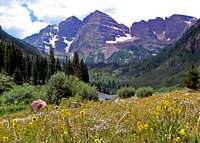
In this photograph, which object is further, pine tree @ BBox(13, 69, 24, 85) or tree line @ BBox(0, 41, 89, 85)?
tree line @ BBox(0, 41, 89, 85)

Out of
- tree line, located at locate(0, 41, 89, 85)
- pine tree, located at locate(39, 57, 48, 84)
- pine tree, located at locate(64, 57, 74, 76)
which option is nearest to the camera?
tree line, located at locate(0, 41, 89, 85)

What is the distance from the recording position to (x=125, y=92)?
70.3 m

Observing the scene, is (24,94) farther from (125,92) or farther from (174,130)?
(174,130)

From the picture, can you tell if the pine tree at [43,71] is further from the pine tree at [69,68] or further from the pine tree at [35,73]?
the pine tree at [69,68]

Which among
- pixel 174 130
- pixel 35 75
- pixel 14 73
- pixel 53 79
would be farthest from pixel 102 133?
pixel 35 75

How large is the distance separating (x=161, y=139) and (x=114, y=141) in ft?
4.31

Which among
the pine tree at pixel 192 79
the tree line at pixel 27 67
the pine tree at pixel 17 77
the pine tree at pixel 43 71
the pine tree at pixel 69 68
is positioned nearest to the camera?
the pine tree at pixel 192 79

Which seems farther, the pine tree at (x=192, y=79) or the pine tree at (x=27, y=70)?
the pine tree at (x=27, y=70)

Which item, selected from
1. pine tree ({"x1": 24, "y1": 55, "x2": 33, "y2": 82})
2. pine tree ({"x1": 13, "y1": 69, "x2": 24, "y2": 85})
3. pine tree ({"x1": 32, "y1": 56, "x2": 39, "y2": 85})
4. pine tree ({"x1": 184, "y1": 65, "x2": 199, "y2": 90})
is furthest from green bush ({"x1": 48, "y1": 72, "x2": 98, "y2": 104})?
pine tree ({"x1": 24, "y1": 55, "x2": 33, "y2": 82})

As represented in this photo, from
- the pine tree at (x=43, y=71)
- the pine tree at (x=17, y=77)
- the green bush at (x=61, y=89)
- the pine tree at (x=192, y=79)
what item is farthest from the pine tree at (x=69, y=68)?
the green bush at (x=61, y=89)

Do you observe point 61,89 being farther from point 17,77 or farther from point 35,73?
point 35,73

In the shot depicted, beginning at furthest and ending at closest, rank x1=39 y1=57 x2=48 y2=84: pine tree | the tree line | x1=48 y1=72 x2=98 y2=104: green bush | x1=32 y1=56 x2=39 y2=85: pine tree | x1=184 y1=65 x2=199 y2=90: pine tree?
x1=39 y1=57 x2=48 y2=84: pine tree → x1=32 y1=56 x2=39 y2=85: pine tree → the tree line → x1=184 y1=65 x2=199 y2=90: pine tree → x1=48 y1=72 x2=98 y2=104: green bush

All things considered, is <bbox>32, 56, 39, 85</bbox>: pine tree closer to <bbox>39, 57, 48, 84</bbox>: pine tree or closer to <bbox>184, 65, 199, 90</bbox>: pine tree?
<bbox>39, 57, 48, 84</bbox>: pine tree

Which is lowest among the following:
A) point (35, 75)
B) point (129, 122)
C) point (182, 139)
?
point (35, 75)
